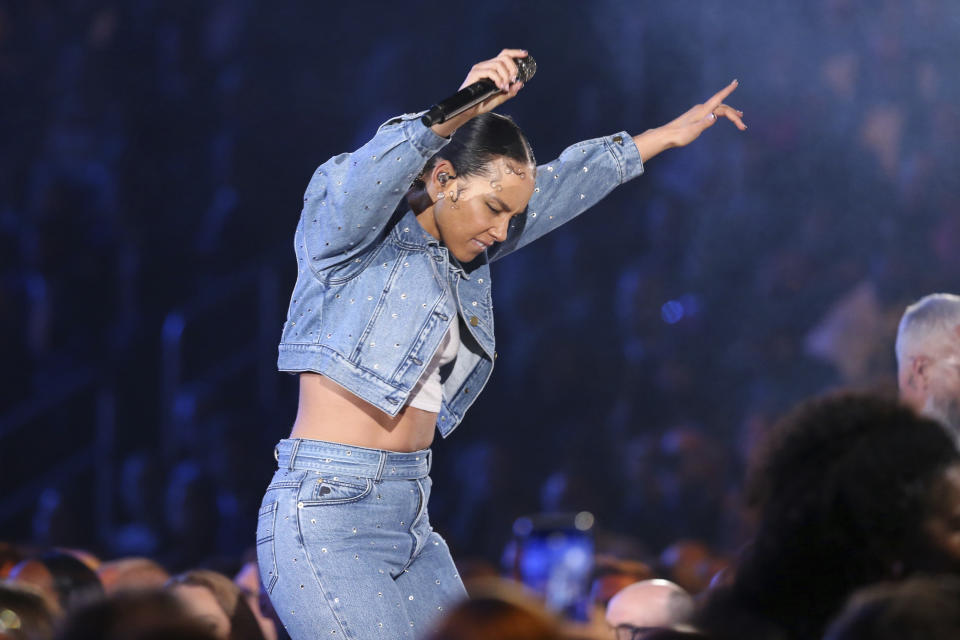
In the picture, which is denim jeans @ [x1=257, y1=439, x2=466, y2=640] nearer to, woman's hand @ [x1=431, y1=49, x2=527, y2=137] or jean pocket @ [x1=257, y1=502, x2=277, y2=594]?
jean pocket @ [x1=257, y1=502, x2=277, y2=594]

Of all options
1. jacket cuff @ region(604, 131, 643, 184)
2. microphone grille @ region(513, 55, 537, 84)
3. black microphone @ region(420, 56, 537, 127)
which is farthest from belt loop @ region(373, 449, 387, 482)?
jacket cuff @ region(604, 131, 643, 184)

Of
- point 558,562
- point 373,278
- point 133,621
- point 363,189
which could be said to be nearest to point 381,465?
point 373,278

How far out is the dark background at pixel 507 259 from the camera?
5012mm

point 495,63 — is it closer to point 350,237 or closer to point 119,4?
point 350,237

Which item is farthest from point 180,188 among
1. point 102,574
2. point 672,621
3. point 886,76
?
point 672,621

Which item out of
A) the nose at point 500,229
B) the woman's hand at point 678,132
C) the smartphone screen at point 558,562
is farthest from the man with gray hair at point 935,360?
the smartphone screen at point 558,562

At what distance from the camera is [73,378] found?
5.03 m

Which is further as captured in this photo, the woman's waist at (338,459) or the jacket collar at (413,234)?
the jacket collar at (413,234)

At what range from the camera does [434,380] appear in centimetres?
194

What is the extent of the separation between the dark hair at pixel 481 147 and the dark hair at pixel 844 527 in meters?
0.87

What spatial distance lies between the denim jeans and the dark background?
2.98 meters

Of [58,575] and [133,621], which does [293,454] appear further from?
[58,575]

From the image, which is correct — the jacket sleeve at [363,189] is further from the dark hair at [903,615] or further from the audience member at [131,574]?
the audience member at [131,574]

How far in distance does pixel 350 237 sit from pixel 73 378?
12.0 ft
